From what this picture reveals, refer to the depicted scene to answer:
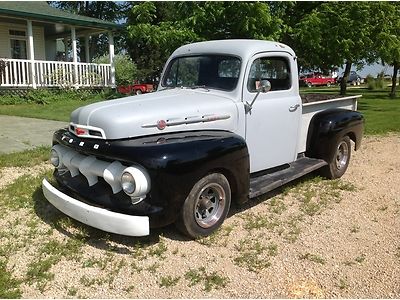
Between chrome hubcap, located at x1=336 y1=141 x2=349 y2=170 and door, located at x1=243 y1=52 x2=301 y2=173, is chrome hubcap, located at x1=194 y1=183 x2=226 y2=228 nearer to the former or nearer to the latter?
door, located at x1=243 y1=52 x2=301 y2=173

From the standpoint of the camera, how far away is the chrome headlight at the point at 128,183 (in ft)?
12.0

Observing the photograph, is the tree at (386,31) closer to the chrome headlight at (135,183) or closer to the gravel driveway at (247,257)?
the gravel driveway at (247,257)

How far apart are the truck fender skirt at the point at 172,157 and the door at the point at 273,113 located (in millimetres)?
676

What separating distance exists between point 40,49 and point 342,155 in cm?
1870

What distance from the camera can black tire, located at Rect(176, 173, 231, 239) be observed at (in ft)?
13.1

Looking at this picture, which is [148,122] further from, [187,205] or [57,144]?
[57,144]

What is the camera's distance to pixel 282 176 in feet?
17.1

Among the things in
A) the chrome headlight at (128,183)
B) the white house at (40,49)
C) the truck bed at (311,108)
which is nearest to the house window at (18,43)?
the white house at (40,49)

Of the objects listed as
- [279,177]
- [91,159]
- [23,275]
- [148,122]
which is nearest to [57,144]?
[91,159]

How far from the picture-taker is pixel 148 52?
120 ft

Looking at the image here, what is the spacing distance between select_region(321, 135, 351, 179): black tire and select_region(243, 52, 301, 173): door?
861 millimetres

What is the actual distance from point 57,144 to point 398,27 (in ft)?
41.9

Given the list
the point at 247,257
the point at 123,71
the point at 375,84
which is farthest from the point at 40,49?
the point at 375,84

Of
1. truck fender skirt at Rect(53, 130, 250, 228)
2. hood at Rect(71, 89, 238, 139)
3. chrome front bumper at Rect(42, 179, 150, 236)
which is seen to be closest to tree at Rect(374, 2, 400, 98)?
hood at Rect(71, 89, 238, 139)
